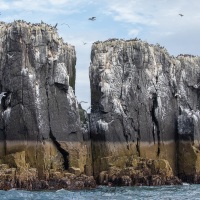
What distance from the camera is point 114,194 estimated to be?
155 feet

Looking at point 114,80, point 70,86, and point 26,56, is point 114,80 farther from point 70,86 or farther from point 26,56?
point 26,56

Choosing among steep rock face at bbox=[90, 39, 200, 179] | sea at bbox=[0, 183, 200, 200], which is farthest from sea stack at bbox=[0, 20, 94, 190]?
sea at bbox=[0, 183, 200, 200]

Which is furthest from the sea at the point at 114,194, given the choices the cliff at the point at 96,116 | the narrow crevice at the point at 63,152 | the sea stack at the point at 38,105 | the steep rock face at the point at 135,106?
the steep rock face at the point at 135,106

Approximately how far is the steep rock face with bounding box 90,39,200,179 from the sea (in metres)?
5.82

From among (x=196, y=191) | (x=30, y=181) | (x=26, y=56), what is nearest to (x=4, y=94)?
(x=26, y=56)

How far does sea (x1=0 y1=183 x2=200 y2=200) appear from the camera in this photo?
4369 centimetres

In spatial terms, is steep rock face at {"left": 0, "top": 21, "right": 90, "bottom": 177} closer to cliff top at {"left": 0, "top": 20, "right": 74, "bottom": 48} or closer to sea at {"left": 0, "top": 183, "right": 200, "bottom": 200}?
cliff top at {"left": 0, "top": 20, "right": 74, "bottom": 48}

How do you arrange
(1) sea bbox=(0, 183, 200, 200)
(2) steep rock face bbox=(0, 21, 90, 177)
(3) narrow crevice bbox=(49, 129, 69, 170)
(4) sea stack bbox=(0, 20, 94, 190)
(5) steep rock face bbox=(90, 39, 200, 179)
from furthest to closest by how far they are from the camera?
(5) steep rock face bbox=(90, 39, 200, 179) < (3) narrow crevice bbox=(49, 129, 69, 170) < (2) steep rock face bbox=(0, 21, 90, 177) < (4) sea stack bbox=(0, 20, 94, 190) < (1) sea bbox=(0, 183, 200, 200)

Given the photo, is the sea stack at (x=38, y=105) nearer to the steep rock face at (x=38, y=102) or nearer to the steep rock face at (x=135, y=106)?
the steep rock face at (x=38, y=102)

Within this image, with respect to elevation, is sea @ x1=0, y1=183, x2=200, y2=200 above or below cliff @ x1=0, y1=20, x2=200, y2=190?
below

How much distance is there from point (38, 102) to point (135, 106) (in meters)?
10.9

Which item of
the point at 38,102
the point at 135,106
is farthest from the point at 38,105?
the point at 135,106

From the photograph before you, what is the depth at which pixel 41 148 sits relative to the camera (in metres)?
51.9

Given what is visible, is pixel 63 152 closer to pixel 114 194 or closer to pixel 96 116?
pixel 96 116
